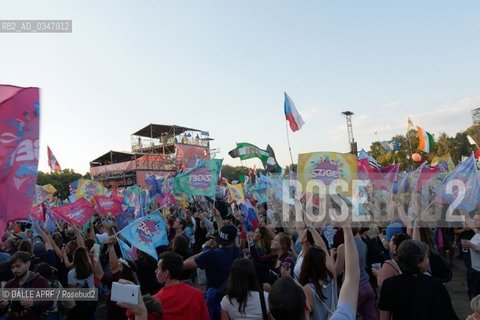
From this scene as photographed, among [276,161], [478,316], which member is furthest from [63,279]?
[276,161]

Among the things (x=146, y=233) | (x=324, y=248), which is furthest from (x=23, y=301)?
(x=324, y=248)

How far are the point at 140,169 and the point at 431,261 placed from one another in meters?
47.3

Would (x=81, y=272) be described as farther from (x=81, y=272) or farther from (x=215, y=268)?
(x=215, y=268)

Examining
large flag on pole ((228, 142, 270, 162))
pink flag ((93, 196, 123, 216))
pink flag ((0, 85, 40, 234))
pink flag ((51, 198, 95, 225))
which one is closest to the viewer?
pink flag ((0, 85, 40, 234))

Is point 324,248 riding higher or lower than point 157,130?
lower

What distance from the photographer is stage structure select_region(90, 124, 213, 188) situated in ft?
167

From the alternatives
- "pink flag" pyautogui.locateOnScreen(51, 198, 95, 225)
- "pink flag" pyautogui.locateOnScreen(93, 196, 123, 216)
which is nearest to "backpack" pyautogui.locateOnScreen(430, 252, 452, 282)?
"pink flag" pyautogui.locateOnScreen(51, 198, 95, 225)

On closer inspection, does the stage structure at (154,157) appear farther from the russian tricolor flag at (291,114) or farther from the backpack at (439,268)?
the backpack at (439,268)

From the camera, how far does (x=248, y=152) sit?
545 inches

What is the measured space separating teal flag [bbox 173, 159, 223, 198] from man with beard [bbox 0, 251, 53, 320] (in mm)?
7341

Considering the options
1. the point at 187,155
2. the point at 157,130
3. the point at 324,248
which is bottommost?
A: the point at 324,248

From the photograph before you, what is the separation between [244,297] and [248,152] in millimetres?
10681

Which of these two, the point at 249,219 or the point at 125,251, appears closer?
the point at 125,251

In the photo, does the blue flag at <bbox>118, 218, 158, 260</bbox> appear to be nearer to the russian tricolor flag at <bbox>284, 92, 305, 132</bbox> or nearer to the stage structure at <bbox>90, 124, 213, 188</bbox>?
the russian tricolor flag at <bbox>284, 92, 305, 132</bbox>
